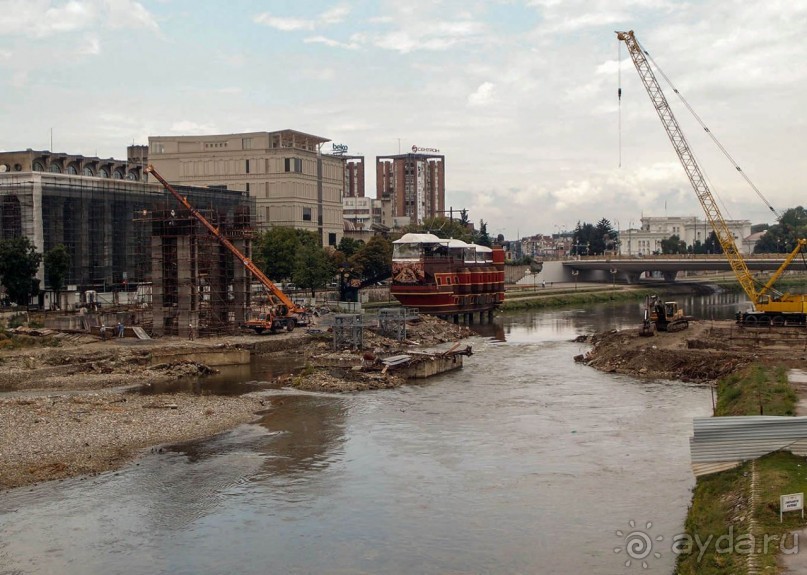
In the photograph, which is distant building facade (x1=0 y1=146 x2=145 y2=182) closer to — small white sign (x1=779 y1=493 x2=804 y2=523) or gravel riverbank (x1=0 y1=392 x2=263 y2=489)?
gravel riverbank (x1=0 y1=392 x2=263 y2=489)

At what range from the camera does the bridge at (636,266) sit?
120481 mm

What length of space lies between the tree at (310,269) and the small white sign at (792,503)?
78116mm

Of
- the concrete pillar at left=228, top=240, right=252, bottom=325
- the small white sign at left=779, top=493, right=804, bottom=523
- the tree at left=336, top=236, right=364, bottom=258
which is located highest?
the tree at left=336, top=236, right=364, bottom=258

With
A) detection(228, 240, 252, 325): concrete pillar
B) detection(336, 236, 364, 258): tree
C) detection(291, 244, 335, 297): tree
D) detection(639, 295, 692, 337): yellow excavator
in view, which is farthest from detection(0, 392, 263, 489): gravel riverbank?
detection(336, 236, 364, 258): tree

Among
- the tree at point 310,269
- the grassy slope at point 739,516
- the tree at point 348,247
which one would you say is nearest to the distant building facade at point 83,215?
the tree at point 310,269

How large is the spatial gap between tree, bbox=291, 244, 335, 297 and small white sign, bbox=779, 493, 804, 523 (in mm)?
78116

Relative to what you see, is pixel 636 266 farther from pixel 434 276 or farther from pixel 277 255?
pixel 277 255

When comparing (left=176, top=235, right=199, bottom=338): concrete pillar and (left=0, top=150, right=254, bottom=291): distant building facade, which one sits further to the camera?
(left=0, top=150, right=254, bottom=291): distant building facade

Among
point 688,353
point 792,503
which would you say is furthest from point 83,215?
point 792,503

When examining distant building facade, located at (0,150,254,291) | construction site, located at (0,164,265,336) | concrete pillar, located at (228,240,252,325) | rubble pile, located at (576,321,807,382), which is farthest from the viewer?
distant building facade, located at (0,150,254,291)

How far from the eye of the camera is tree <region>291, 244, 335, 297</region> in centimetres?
9731

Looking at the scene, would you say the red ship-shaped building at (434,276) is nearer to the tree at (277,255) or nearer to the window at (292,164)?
the tree at (277,255)

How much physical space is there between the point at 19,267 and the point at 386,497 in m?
50.7

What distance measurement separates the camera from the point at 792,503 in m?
21.6
